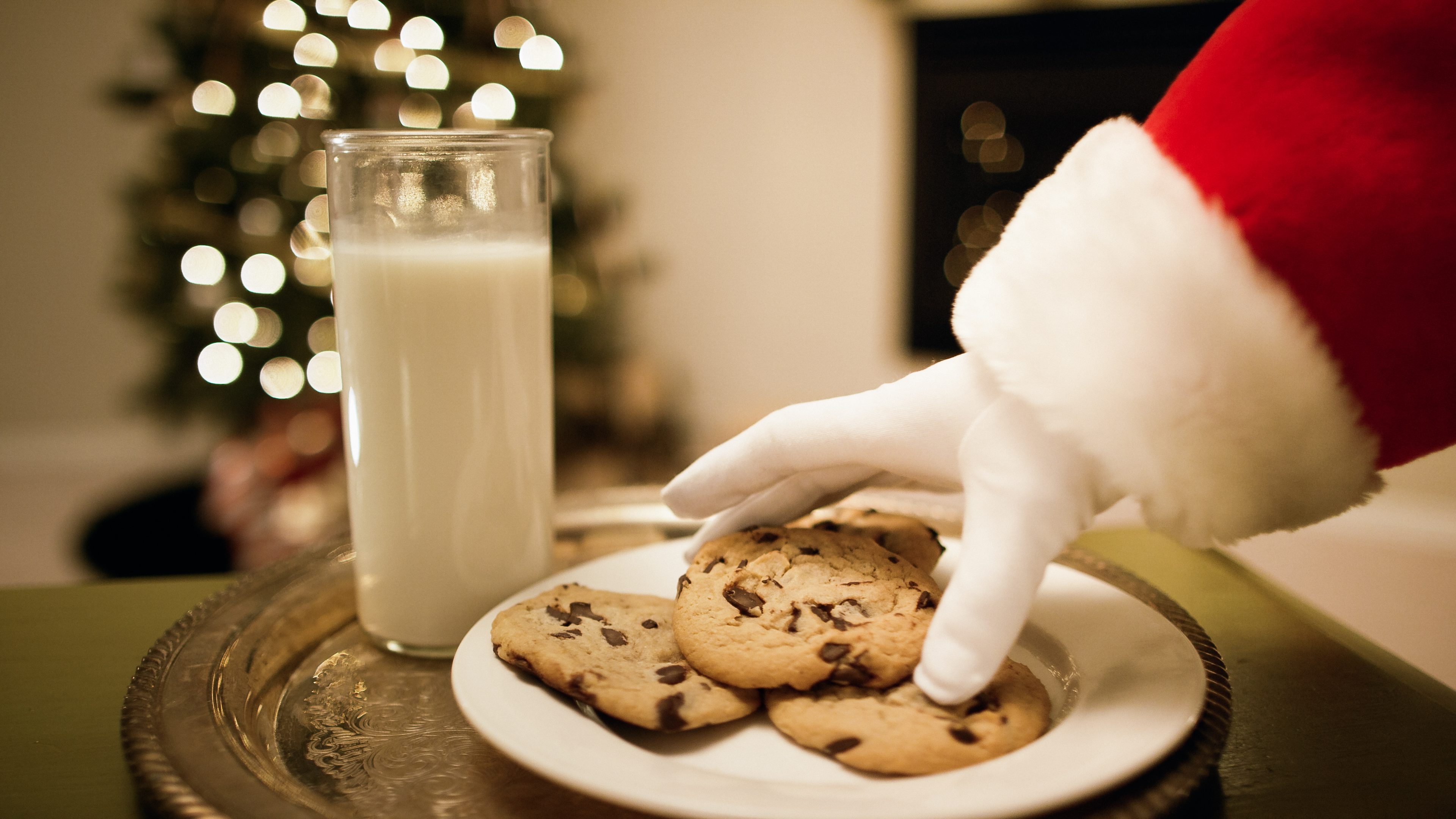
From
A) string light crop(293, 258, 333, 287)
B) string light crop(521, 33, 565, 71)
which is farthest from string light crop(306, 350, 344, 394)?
string light crop(521, 33, 565, 71)

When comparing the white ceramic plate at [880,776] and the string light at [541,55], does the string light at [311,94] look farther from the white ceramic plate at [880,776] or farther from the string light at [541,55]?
the white ceramic plate at [880,776]

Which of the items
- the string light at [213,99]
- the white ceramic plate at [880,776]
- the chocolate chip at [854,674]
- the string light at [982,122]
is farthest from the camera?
the string light at [982,122]

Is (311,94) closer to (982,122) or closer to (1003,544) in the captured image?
(982,122)

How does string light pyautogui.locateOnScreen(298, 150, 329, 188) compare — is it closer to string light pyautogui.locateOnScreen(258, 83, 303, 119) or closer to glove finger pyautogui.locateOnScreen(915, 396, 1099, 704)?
string light pyautogui.locateOnScreen(258, 83, 303, 119)

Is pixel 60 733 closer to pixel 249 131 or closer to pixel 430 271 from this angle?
pixel 430 271

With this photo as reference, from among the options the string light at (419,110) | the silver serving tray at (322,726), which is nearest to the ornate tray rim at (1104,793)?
the silver serving tray at (322,726)

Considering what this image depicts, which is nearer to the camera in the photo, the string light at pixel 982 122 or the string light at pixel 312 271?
the string light at pixel 312 271

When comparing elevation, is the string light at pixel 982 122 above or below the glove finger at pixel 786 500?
above

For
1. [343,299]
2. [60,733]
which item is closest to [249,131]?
[343,299]
